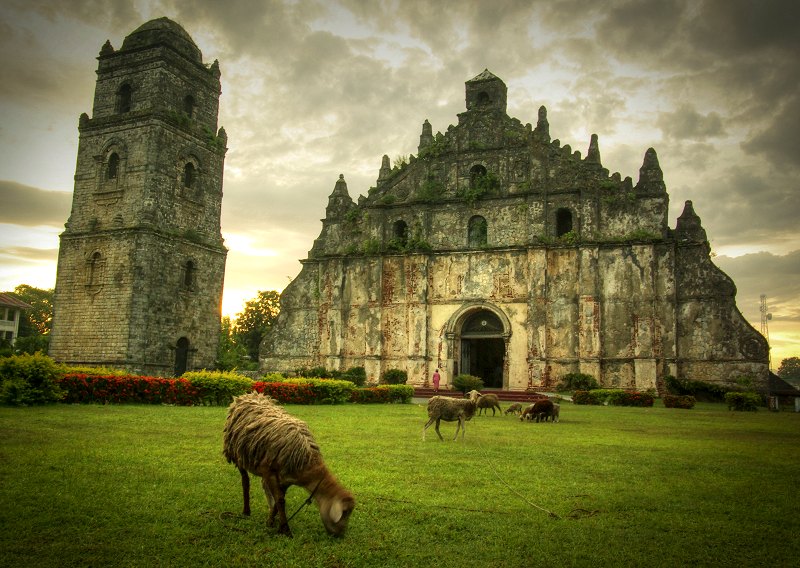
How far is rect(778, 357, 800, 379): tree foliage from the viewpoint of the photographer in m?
107

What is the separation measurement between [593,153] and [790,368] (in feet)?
338

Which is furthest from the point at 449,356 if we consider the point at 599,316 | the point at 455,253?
the point at 599,316

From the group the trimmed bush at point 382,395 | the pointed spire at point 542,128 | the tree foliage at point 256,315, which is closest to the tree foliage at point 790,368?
the tree foliage at point 256,315

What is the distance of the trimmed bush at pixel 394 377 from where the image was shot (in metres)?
28.3

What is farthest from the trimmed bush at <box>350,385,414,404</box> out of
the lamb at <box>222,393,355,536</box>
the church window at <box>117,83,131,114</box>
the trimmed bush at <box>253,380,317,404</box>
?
the church window at <box>117,83,131,114</box>

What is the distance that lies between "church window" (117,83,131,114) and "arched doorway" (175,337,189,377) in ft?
39.7

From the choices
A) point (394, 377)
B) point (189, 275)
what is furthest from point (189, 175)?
point (394, 377)

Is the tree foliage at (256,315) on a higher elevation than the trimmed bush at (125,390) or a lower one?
higher

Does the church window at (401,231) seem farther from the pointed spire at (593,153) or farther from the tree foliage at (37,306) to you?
the tree foliage at (37,306)

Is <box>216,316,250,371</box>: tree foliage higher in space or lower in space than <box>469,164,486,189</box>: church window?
lower

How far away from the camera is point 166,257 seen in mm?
29859

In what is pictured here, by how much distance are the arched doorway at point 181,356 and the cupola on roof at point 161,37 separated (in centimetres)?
1467

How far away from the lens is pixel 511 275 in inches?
1128

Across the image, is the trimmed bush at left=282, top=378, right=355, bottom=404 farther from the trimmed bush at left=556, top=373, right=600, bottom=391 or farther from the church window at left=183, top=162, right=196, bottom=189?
the church window at left=183, top=162, right=196, bottom=189
